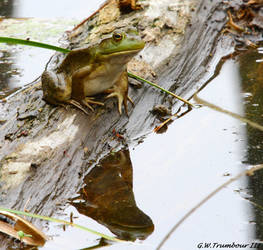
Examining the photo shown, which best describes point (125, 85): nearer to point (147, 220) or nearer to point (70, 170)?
point (70, 170)

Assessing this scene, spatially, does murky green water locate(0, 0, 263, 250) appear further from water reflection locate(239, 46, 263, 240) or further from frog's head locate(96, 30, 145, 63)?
frog's head locate(96, 30, 145, 63)

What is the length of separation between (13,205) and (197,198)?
123 centimetres

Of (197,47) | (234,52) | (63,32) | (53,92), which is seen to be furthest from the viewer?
(63,32)

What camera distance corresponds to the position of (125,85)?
3715 millimetres

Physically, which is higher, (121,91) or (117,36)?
(117,36)

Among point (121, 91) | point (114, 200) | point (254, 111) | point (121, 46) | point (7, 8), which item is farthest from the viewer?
point (7, 8)

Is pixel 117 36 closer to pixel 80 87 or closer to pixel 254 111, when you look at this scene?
pixel 80 87

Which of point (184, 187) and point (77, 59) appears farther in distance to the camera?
point (77, 59)

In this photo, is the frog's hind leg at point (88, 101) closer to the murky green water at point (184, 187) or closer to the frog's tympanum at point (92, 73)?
the frog's tympanum at point (92, 73)

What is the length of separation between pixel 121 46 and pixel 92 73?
1.24 ft

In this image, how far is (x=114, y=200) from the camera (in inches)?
116

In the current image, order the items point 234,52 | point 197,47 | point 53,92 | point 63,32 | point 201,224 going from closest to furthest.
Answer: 1. point 201,224
2. point 53,92
3. point 197,47
4. point 234,52
5. point 63,32

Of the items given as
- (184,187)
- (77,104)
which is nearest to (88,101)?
(77,104)

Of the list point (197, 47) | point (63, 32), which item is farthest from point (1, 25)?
point (197, 47)
